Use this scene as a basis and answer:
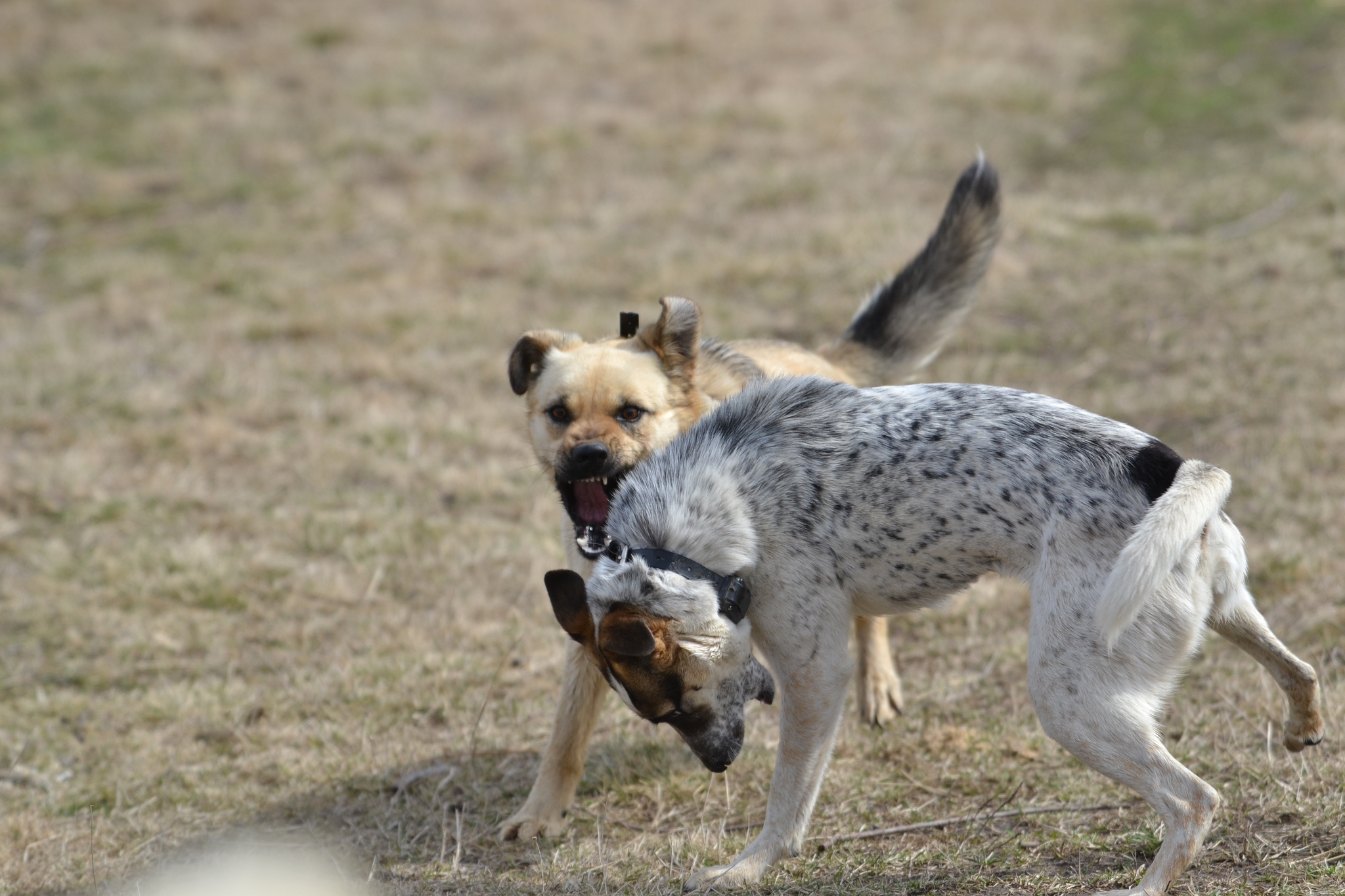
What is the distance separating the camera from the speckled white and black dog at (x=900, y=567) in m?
3.25

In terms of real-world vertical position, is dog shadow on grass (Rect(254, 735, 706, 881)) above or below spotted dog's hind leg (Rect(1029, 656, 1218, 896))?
below

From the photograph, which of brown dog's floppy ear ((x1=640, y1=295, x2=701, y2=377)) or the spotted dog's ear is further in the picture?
the spotted dog's ear

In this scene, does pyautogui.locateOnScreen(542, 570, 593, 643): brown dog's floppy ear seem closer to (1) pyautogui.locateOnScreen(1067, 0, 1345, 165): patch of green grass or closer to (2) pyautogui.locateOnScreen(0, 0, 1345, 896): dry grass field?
(2) pyautogui.locateOnScreen(0, 0, 1345, 896): dry grass field

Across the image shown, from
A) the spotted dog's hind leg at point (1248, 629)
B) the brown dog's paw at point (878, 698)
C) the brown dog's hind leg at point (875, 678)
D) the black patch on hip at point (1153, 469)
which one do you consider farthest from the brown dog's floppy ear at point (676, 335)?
the spotted dog's hind leg at point (1248, 629)

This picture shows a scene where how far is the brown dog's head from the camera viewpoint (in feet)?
13.8

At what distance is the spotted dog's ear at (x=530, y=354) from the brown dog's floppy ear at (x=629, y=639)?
148 centimetres

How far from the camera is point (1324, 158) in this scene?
10438 mm

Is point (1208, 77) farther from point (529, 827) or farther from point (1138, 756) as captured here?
point (529, 827)

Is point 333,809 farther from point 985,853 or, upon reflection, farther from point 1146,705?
point 1146,705

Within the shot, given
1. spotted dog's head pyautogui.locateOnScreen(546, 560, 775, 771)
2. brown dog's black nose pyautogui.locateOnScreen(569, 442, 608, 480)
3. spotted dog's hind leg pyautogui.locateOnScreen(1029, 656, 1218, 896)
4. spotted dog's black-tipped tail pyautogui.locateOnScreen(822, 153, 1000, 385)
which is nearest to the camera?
spotted dog's hind leg pyautogui.locateOnScreen(1029, 656, 1218, 896)

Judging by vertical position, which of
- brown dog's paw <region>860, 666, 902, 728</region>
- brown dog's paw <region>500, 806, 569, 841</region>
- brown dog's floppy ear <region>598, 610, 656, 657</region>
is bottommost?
brown dog's paw <region>500, 806, 569, 841</region>

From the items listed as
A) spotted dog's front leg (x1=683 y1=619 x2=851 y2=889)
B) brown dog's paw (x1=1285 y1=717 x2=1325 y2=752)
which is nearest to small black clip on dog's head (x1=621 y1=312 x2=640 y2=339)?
spotted dog's front leg (x1=683 y1=619 x2=851 y2=889)

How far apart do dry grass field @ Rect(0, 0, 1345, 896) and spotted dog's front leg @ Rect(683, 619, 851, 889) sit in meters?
0.11

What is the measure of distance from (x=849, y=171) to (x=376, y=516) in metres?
6.69
